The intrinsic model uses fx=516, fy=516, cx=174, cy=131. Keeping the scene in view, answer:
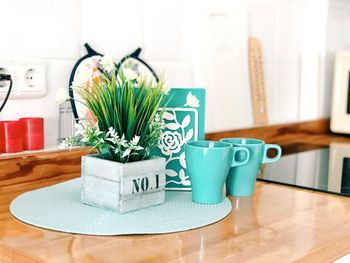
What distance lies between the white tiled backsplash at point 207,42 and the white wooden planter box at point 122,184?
300 mm

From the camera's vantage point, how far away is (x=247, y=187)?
A: 1.01 metres

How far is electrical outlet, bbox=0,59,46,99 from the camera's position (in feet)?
3.48

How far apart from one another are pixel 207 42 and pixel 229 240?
851 millimetres

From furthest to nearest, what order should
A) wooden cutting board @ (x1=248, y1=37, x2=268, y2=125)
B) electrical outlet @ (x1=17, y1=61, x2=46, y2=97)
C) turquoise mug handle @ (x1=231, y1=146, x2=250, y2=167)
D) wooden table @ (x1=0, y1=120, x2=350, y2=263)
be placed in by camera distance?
wooden cutting board @ (x1=248, y1=37, x2=268, y2=125) < electrical outlet @ (x1=17, y1=61, x2=46, y2=97) < turquoise mug handle @ (x1=231, y1=146, x2=250, y2=167) < wooden table @ (x1=0, y1=120, x2=350, y2=263)

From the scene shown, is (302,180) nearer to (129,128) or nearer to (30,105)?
(129,128)

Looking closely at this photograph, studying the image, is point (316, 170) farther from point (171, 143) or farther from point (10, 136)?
point (10, 136)

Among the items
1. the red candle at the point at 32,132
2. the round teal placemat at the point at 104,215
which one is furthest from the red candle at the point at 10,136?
the round teal placemat at the point at 104,215

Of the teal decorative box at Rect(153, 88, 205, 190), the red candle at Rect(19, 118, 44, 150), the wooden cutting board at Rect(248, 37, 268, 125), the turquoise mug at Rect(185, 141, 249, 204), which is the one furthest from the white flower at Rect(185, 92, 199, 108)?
the wooden cutting board at Rect(248, 37, 268, 125)

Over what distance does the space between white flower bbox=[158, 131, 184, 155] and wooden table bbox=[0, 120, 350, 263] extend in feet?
0.52

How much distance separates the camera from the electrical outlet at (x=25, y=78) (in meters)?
1.06

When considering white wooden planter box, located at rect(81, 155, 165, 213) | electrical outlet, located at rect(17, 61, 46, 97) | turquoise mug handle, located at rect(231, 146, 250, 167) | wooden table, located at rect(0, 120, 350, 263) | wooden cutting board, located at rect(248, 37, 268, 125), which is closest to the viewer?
wooden table, located at rect(0, 120, 350, 263)

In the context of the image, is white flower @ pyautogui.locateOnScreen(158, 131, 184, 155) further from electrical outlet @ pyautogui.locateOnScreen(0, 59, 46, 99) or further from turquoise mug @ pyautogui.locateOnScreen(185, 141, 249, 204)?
electrical outlet @ pyautogui.locateOnScreen(0, 59, 46, 99)

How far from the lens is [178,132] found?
1029 mm

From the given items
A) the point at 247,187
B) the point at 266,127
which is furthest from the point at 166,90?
the point at 266,127
